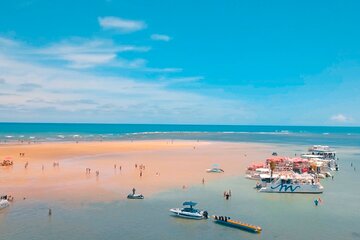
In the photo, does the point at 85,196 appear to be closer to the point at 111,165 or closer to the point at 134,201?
the point at 134,201

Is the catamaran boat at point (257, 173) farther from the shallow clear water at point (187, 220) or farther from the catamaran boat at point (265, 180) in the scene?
the shallow clear water at point (187, 220)

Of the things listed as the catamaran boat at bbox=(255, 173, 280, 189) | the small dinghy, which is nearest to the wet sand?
the small dinghy

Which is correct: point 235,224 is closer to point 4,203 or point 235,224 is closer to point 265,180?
point 265,180

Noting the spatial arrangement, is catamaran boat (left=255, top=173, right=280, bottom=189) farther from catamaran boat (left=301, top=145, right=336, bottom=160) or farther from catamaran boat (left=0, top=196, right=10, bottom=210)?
catamaran boat (left=301, top=145, right=336, bottom=160)

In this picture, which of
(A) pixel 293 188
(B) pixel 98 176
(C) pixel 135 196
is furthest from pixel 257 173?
(B) pixel 98 176

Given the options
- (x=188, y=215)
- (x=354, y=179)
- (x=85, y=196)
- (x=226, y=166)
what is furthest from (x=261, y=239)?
(x=226, y=166)

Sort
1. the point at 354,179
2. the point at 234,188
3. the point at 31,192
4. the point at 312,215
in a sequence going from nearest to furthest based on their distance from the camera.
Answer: the point at 312,215
the point at 31,192
the point at 234,188
the point at 354,179
